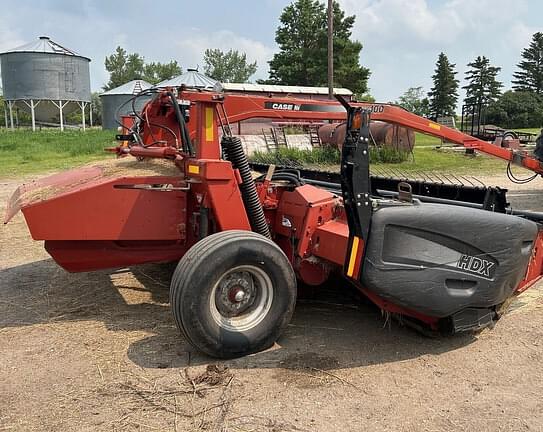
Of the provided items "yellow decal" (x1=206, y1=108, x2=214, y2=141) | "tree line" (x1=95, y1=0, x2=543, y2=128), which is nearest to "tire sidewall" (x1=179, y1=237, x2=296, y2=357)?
"yellow decal" (x1=206, y1=108, x2=214, y2=141)

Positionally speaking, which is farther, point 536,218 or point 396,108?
point 396,108

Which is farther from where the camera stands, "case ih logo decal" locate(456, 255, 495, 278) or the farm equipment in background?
"case ih logo decal" locate(456, 255, 495, 278)

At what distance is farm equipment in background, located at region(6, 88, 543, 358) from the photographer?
355 centimetres

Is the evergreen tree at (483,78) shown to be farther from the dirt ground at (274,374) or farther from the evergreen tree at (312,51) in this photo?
the dirt ground at (274,374)

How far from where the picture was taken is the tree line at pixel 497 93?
43.2 metres

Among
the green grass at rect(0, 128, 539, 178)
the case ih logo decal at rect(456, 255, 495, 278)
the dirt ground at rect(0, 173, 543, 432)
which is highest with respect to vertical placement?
the case ih logo decal at rect(456, 255, 495, 278)

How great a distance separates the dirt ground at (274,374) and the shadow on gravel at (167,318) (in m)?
0.01

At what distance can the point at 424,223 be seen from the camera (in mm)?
3605

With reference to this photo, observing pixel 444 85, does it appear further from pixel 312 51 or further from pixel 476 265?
pixel 476 265

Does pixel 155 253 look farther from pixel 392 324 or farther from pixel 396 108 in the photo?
pixel 396 108

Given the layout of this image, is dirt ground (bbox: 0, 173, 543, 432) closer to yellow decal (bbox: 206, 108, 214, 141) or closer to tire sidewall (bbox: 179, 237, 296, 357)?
tire sidewall (bbox: 179, 237, 296, 357)

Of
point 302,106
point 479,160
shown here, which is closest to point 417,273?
point 302,106

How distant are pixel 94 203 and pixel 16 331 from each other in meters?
1.13

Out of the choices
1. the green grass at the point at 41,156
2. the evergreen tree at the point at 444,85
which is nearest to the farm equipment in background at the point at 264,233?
the green grass at the point at 41,156
